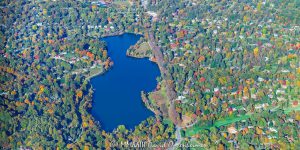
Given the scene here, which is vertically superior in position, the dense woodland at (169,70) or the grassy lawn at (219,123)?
the dense woodland at (169,70)

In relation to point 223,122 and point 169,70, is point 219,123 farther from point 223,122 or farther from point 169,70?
point 169,70

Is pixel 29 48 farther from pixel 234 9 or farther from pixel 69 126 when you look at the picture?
pixel 234 9

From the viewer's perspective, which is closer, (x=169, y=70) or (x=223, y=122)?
(x=223, y=122)

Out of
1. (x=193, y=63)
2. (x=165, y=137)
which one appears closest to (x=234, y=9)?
(x=193, y=63)

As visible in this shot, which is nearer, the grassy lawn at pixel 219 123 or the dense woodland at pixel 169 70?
the dense woodland at pixel 169 70

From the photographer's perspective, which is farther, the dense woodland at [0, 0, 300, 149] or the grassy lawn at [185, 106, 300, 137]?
the grassy lawn at [185, 106, 300, 137]

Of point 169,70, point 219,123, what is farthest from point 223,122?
point 169,70

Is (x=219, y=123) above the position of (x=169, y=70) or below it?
below

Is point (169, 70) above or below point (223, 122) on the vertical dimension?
above
